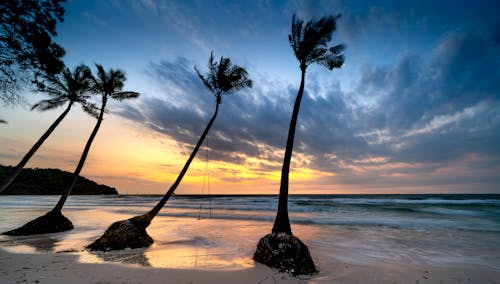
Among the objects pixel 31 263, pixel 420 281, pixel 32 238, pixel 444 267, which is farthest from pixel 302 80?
pixel 32 238

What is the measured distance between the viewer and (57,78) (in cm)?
1278

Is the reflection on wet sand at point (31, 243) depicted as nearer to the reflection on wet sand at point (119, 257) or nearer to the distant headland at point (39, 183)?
the reflection on wet sand at point (119, 257)

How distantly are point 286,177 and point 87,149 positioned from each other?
1234 cm

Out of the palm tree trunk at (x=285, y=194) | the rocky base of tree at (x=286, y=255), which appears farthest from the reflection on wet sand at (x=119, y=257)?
the palm tree trunk at (x=285, y=194)

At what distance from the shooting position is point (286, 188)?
9.09 m

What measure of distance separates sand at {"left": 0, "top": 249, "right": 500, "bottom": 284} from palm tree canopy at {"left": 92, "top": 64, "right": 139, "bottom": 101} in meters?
9.47

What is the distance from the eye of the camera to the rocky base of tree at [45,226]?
11289mm

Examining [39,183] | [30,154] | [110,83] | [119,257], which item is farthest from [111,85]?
[39,183]

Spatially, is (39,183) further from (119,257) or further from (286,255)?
(286,255)

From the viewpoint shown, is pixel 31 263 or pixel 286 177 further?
pixel 286 177

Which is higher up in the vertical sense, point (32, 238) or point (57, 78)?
point (57, 78)

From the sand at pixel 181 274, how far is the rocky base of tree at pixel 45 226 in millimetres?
4680

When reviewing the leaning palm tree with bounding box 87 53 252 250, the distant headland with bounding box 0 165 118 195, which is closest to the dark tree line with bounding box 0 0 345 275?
the leaning palm tree with bounding box 87 53 252 250

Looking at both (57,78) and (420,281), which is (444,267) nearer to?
(420,281)
